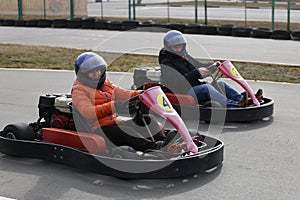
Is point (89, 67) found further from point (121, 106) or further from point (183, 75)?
point (183, 75)

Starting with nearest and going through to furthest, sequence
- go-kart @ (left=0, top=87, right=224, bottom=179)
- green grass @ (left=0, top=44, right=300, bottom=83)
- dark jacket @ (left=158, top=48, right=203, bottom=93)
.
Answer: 1. go-kart @ (left=0, top=87, right=224, bottom=179)
2. dark jacket @ (left=158, top=48, right=203, bottom=93)
3. green grass @ (left=0, top=44, right=300, bottom=83)

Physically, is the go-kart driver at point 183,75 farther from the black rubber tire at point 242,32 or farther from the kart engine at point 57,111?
the black rubber tire at point 242,32

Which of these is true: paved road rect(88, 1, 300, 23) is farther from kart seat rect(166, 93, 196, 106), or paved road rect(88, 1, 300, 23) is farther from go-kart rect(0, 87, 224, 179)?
go-kart rect(0, 87, 224, 179)

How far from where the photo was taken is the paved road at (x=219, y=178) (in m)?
4.89

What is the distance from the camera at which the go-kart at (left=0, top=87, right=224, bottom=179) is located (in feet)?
16.5

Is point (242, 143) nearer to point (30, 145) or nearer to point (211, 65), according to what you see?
point (211, 65)

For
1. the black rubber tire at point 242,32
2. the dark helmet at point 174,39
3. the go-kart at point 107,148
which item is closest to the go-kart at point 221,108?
the dark helmet at point 174,39

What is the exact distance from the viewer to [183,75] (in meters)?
7.62

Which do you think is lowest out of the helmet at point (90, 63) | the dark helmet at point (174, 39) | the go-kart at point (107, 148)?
the go-kart at point (107, 148)

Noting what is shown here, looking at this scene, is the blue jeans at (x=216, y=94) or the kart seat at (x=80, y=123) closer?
the kart seat at (x=80, y=123)

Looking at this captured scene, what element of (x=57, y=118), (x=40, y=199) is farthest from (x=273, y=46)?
(x=40, y=199)

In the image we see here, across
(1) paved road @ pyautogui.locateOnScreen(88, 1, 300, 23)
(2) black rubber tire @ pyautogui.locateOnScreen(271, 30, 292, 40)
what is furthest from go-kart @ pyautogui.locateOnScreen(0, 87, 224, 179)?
(1) paved road @ pyautogui.locateOnScreen(88, 1, 300, 23)

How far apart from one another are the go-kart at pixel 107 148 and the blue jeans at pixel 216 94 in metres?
1.65

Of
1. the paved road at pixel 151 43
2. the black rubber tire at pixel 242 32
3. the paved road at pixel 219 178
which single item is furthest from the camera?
the black rubber tire at pixel 242 32
